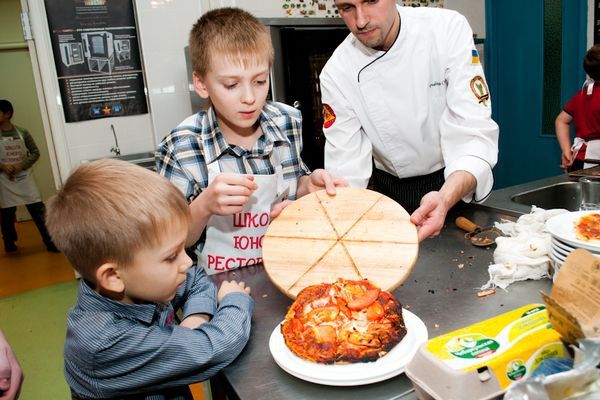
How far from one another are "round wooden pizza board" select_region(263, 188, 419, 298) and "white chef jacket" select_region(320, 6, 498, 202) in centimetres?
52

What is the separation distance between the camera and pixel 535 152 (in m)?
4.86

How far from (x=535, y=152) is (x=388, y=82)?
362cm

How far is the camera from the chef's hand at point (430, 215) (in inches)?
51.8

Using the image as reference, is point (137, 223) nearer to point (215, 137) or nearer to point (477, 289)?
point (215, 137)

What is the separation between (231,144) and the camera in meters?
1.59

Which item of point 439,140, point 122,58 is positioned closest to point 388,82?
point 439,140

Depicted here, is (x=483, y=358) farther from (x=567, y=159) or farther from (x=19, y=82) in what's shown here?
(x=19, y=82)

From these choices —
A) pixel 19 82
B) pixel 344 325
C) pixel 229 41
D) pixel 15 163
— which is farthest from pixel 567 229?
pixel 19 82

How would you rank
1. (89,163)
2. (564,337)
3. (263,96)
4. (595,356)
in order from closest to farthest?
(595,356) → (564,337) → (89,163) → (263,96)

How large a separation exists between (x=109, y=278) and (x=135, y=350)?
0.16 m

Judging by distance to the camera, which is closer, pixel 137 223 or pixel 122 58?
pixel 137 223

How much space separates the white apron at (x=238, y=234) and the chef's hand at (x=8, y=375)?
58 centimetres

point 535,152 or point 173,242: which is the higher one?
point 173,242

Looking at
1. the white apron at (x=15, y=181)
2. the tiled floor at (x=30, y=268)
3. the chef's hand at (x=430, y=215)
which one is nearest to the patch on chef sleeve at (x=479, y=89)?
the chef's hand at (x=430, y=215)
